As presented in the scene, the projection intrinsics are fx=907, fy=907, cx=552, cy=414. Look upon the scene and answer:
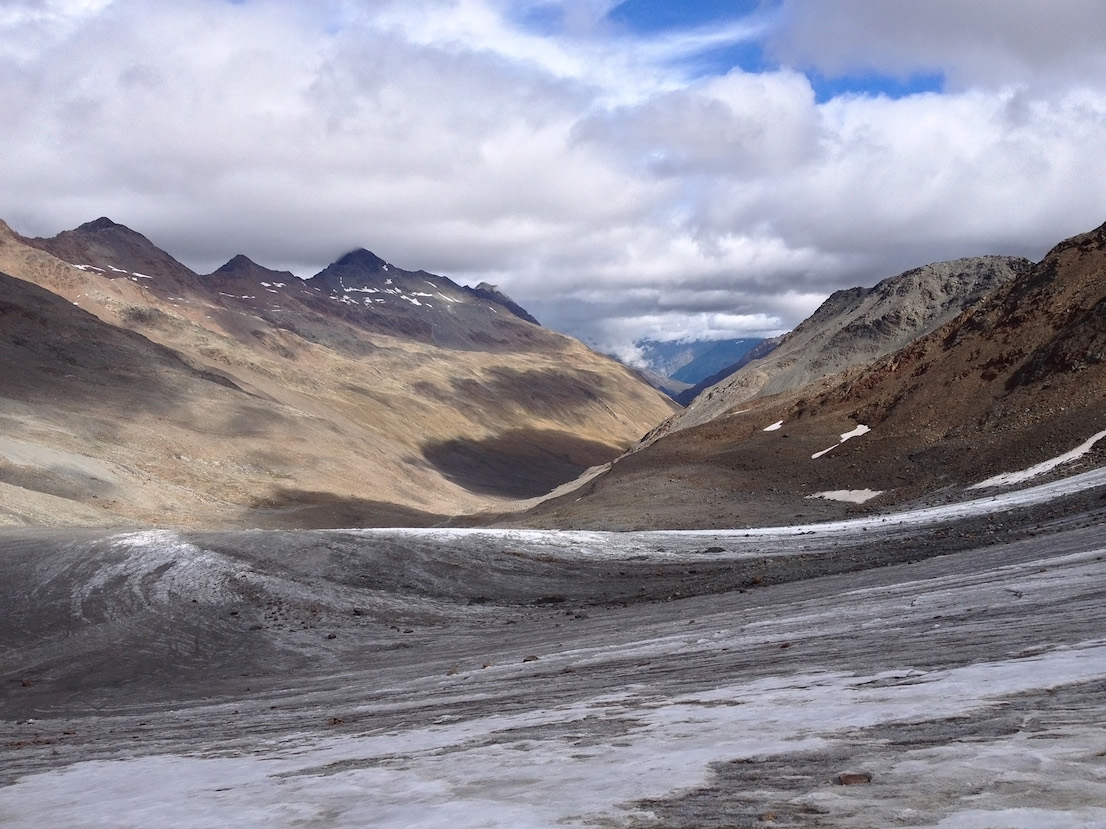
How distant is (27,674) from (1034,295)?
49446 millimetres

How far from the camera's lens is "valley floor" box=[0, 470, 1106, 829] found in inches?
221

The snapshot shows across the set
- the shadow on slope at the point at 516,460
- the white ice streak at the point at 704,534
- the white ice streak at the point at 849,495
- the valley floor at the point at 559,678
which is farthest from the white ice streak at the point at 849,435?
the shadow on slope at the point at 516,460

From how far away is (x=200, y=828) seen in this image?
6.15 m

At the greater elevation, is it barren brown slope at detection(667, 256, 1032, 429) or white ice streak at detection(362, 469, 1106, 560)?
barren brown slope at detection(667, 256, 1032, 429)

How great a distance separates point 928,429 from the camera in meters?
43.1

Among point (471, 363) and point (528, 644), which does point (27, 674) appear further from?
point (471, 363)

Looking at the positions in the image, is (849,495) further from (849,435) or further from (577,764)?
(577,764)

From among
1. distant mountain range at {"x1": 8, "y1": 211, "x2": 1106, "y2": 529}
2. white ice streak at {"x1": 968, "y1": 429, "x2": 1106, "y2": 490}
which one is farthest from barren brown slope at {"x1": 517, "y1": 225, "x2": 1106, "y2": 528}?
white ice streak at {"x1": 968, "y1": 429, "x2": 1106, "y2": 490}

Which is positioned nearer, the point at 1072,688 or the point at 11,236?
the point at 1072,688

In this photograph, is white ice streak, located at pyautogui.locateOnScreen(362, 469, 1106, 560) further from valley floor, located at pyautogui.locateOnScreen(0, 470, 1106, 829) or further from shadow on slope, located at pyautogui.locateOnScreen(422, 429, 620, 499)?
shadow on slope, located at pyautogui.locateOnScreen(422, 429, 620, 499)

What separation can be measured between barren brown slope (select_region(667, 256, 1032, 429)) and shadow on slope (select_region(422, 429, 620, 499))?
25.3 m

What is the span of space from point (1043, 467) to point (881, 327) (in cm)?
5890

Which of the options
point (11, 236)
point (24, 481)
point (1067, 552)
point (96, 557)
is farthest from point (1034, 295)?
point (11, 236)

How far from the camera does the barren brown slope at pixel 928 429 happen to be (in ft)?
119
